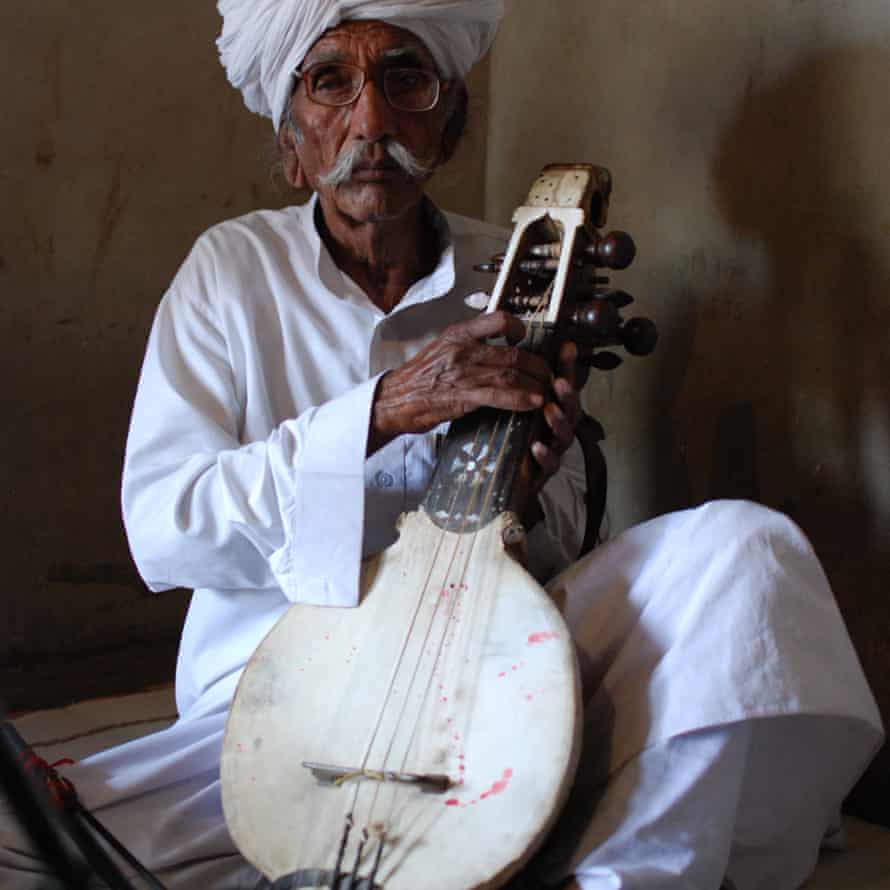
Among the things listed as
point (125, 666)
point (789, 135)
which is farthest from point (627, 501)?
point (125, 666)

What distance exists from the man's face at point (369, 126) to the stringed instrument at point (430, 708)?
34cm

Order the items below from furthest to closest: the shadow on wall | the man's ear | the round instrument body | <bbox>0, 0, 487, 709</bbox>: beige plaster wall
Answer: <bbox>0, 0, 487, 709</bbox>: beige plaster wall < the man's ear < the shadow on wall < the round instrument body

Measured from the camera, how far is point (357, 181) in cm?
188

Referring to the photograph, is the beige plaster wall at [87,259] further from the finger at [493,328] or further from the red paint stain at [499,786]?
the red paint stain at [499,786]

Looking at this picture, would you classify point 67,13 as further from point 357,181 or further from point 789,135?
point 789,135

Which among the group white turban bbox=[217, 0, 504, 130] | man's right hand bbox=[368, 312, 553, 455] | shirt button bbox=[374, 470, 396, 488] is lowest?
shirt button bbox=[374, 470, 396, 488]

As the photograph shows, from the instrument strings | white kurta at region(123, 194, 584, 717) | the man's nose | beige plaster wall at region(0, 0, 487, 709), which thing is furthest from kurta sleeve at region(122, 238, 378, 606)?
beige plaster wall at region(0, 0, 487, 709)

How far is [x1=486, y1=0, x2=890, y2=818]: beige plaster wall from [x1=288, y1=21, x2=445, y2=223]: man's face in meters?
0.58

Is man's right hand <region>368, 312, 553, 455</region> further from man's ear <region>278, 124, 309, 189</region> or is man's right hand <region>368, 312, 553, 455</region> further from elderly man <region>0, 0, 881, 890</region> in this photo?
man's ear <region>278, 124, 309, 189</region>

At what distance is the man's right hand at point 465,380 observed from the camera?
61.4 inches

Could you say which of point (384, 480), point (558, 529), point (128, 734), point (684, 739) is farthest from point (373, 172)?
point (128, 734)

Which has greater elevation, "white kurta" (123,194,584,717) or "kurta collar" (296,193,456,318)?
"kurta collar" (296,193,456,318)

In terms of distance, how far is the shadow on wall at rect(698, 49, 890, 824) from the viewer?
75.1 inches

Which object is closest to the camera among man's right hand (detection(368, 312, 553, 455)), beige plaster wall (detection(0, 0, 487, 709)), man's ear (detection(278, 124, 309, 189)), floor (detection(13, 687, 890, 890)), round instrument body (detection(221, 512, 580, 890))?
round instrument body (detection(221, 512, 580, 890))
